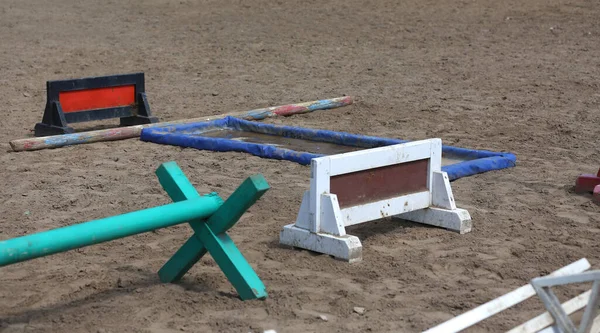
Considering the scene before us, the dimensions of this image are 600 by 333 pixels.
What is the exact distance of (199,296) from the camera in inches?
172

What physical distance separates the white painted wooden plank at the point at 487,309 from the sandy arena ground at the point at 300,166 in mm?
532

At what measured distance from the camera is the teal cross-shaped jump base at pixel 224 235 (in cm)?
414

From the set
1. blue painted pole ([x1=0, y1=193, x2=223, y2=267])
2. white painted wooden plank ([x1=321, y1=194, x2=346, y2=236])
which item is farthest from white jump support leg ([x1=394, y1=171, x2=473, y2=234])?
blue painted pole ([x1=0, y1=193, x2=223, y2=267])

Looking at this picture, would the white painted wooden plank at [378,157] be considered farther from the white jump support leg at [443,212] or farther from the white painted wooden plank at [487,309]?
the white painted wooden plank at [487,309]

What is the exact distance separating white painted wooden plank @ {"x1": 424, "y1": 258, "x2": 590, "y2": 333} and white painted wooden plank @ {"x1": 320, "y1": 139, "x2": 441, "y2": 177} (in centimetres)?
166

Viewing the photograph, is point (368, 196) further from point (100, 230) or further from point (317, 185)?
point (100, 230)

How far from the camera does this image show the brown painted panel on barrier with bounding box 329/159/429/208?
16.6 ft

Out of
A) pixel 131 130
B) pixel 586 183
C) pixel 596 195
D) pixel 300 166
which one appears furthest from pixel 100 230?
pixel 131 130

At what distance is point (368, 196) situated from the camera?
5215 mm

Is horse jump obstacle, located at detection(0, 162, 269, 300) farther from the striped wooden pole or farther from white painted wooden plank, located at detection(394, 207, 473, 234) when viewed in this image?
the striped wooden pole

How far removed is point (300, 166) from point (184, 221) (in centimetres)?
294

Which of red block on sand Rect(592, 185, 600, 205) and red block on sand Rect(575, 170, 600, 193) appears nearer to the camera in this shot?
red block on sand Rect(592, 185, 600, 205)

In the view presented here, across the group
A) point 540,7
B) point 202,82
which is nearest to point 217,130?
point 202,82

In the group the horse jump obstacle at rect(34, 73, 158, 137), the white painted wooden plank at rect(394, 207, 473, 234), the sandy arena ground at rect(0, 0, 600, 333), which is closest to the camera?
the sandy arena ground at rect(0, 0, 600, 333)
